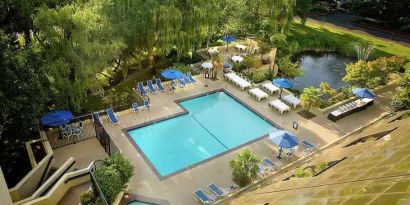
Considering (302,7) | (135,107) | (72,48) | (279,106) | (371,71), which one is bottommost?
(135,107)

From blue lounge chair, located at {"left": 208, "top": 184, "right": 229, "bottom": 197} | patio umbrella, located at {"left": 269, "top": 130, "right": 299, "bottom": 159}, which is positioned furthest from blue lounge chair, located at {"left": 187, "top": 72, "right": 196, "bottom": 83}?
blue lounge chair, located at {"left": 208, "top": 184, "right": 229, "bottom": 197}

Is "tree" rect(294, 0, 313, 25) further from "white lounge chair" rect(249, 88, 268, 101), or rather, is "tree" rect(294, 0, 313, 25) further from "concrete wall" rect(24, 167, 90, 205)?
"concrete wall" rect(24, 167, 90, 205)

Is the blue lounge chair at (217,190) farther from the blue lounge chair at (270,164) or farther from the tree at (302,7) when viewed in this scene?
the tree at (302,7)

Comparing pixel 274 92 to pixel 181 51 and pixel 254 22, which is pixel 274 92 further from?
pixel 254 22

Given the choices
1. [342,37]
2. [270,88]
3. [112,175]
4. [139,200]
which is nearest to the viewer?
[112,175]

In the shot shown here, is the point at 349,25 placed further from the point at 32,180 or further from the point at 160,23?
the point at 32,180

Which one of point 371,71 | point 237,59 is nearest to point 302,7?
point 237,59

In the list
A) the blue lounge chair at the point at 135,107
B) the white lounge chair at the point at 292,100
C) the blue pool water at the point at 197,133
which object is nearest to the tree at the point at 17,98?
the blue lounge chair at the point at 135,107

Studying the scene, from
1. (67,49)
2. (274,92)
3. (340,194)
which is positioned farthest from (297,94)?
(340,194)
